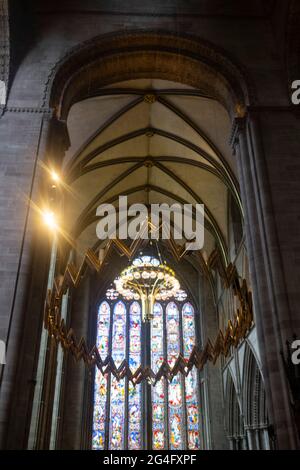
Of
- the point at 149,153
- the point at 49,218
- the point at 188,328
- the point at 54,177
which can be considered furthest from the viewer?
the point at 188,328

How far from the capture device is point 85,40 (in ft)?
32.5

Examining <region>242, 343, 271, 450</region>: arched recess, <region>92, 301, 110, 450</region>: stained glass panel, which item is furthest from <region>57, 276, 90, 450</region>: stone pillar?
<region>242, 343, 271, 450</region>: arched recess

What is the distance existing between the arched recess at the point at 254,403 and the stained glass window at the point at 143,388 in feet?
14.5

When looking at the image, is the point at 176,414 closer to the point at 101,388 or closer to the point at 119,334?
the point at 101,388

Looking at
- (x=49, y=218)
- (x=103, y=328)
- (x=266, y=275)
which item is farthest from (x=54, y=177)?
(x=103, y=328)

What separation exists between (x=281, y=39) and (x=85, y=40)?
437cm

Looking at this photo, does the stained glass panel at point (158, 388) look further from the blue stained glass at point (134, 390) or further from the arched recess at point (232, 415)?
the arched recess at point (232, 415)

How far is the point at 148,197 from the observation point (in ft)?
61.4

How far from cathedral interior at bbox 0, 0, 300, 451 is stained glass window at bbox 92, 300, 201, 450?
0.07 meters

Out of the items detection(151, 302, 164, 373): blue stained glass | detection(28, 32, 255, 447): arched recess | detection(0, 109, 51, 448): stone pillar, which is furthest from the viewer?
detection(151, 302, 164, 373): blue stained glass

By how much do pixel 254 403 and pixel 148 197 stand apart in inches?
357

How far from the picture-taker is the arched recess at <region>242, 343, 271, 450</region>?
1369 cm

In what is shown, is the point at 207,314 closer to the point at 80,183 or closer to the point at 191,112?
the point at 80,183

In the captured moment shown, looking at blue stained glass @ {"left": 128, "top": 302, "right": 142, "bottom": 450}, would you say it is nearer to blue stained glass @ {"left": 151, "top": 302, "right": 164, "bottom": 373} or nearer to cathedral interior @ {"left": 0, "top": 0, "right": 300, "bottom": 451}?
cathedral interior @ {"left": 0, "top": 0, "right": 300, "bottom": 451}
